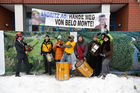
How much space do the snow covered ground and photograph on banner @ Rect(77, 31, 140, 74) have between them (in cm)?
64

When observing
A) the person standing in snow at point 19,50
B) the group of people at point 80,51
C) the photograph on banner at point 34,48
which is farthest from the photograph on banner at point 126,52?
the person standing in snow at point 19,50

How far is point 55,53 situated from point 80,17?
91.7 inches

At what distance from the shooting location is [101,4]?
10492 mm

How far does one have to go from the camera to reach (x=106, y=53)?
A: 14.9 ft

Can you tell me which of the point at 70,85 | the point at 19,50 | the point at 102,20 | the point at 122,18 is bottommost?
the point at 70,85

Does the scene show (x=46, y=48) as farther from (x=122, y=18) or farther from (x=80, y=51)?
(x=122, y=18)

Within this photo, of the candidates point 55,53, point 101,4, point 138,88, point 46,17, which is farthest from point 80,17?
point 101,4

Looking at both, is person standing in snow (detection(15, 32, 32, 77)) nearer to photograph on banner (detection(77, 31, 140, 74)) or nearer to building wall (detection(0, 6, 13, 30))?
photograph on banner (detection(77, 31, 140, 74))

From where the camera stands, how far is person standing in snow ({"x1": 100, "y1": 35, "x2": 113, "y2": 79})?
452 cm

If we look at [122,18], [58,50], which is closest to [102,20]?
[58,50]

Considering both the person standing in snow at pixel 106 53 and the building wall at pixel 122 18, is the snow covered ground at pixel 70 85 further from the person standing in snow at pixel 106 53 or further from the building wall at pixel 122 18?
the building wall at pixel 122 18

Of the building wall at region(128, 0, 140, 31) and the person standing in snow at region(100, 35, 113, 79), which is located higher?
the building wall at region(128, 0, 140, 31)

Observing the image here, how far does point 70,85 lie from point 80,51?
4.62 feet

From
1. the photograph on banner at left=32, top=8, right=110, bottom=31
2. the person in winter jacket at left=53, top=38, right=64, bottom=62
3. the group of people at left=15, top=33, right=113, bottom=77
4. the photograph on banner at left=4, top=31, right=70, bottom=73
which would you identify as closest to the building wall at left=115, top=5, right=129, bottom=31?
the photograph on banner at left=32, top=8, right=110, bottom=31
